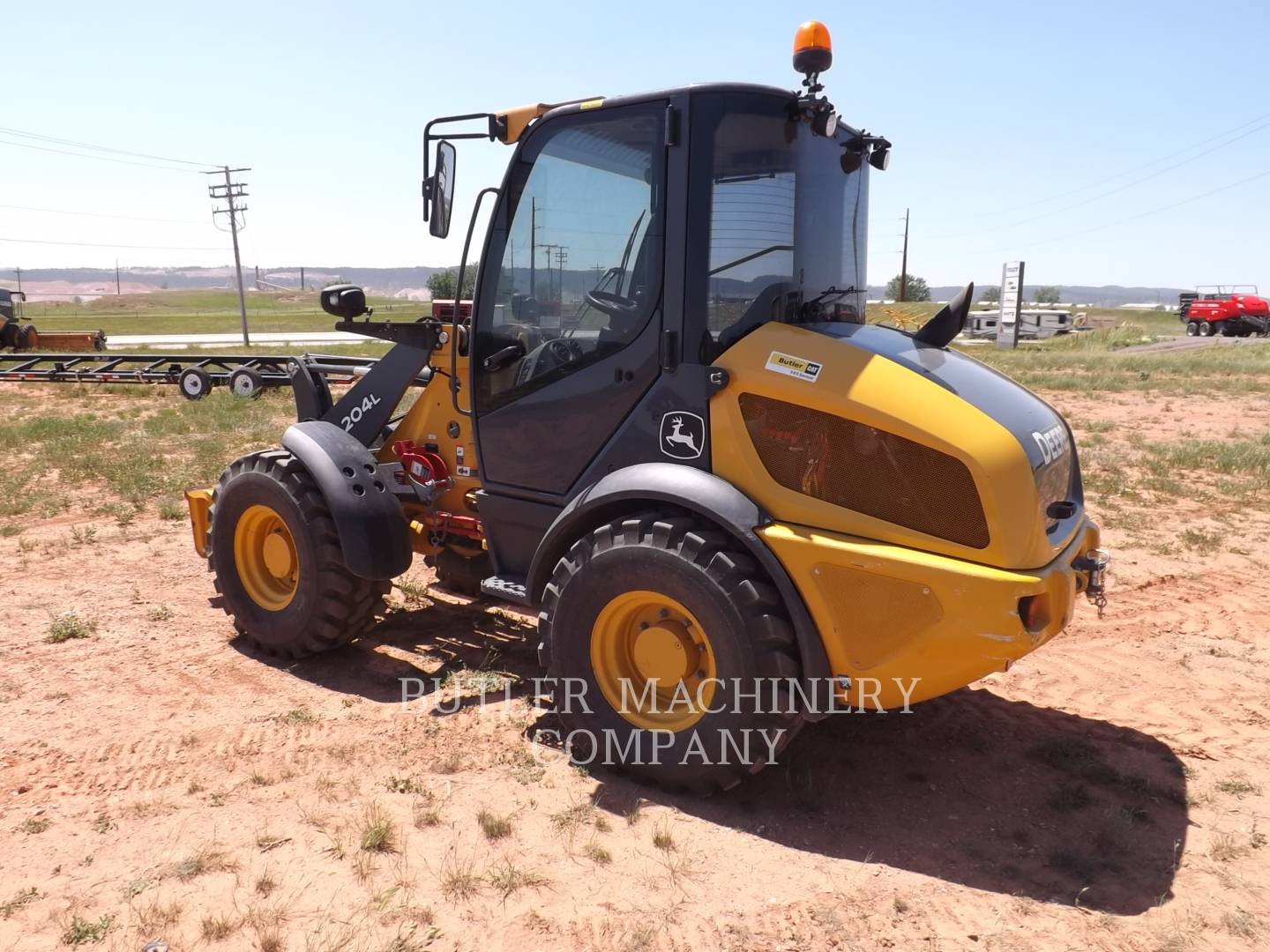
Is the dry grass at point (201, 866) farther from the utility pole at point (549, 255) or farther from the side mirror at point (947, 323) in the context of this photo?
the side mirror at point (947, 323)

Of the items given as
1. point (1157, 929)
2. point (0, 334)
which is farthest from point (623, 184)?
point (0, 334)

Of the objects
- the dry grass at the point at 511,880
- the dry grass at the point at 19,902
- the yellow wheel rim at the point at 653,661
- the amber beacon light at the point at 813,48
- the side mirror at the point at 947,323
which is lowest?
the dry grass at the point at 511,880

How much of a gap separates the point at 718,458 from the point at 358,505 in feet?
6.36

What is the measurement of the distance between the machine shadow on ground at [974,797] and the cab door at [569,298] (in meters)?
1.30

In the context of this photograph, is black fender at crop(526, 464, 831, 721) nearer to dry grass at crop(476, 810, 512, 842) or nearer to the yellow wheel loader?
the yellow wheel loader

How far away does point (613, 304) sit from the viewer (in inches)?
155

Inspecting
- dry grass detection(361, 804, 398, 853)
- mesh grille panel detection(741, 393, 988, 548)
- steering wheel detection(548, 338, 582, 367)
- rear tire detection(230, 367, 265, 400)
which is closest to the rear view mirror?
steering wheel detection(548, 338, 582, 367)

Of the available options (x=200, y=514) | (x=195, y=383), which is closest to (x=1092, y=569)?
(x=200, y=514)

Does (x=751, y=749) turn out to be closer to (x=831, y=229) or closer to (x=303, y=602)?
(x=831, y=229)

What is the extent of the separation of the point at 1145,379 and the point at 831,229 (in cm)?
1696

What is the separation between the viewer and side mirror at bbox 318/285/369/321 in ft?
15.8

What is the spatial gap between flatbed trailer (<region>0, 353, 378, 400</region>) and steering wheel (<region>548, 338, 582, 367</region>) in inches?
481

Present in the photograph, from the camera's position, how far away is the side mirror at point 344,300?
15.8 feet

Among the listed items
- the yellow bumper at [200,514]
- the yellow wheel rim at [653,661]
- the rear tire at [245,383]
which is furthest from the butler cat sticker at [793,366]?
the rear tire at [245,383]
